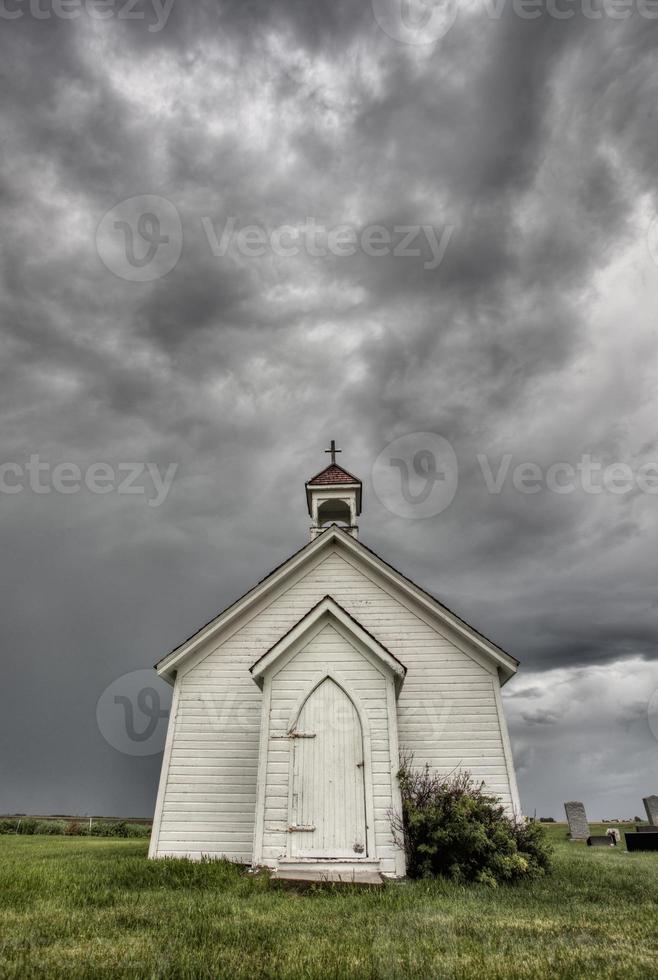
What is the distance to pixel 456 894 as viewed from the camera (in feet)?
28.9

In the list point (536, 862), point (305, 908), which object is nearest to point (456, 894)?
point (305, 908)

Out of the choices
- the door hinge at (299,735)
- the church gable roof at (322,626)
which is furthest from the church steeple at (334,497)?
the door hinge at (299,735)

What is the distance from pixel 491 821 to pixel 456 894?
9.14 ft

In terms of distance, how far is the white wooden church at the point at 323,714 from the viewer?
1082cm

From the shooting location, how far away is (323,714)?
11.7 metres

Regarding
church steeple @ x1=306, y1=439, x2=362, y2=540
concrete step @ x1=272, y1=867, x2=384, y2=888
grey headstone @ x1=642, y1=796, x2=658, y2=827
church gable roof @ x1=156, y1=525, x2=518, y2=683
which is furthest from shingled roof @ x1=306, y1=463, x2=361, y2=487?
grey headstone @ x1=642, y1=796, x2=658, y2=827

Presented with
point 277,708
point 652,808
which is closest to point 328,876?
point 277,708

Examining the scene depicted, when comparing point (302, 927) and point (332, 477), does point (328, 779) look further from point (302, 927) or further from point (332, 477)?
point (332, 477)

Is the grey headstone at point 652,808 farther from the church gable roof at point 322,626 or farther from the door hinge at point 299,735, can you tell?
the door hinge at point 299,735

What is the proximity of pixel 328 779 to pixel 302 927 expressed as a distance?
17.1 ft

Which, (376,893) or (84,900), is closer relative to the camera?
(84,900)

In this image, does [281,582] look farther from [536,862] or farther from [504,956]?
[504,956]

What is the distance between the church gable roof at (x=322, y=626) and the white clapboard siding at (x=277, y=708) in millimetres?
444

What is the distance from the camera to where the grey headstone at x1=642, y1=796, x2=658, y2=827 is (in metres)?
22.9
